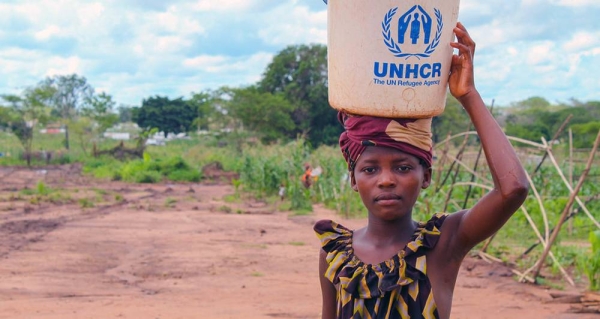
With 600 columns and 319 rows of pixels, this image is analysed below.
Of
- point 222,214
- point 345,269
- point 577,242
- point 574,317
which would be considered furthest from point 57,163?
point 345,269

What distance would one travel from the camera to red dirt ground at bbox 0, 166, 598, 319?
5.03m

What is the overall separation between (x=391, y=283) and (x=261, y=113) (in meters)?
A: 24.3

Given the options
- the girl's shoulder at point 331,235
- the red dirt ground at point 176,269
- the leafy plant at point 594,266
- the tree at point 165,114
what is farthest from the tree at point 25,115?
the girl's shoulder at point 331,235

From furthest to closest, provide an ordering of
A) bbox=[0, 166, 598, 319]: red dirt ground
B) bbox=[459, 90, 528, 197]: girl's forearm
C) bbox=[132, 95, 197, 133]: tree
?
1. bbox=[132, 95, 197, 133]: tree
2. bbox=[0, 166, 598, 319]: red dirt ground
3. bbox=[459, 90, 528, 197]: girl's forearm

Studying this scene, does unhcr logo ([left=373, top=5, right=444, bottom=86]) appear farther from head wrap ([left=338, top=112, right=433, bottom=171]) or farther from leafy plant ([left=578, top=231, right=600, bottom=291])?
leafy plant ([left=578, top=231, right=600, bottom=291])

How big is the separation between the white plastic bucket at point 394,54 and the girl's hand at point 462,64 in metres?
0.02

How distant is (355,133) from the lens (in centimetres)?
171

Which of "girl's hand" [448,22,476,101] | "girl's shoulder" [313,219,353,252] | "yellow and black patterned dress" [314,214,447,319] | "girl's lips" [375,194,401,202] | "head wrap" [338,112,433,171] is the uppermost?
"girl's hand" [448,22,476,101]

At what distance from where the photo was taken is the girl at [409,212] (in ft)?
5.23

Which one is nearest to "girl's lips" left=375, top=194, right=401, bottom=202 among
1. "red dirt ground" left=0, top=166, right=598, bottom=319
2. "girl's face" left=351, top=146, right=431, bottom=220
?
"girl's face" left=351, top=146, right=431, bottom=220

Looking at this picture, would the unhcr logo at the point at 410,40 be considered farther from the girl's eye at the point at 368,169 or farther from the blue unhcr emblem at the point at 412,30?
the girl's eye at the point at 368,169

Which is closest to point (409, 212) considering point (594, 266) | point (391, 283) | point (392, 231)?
point (392, 231)

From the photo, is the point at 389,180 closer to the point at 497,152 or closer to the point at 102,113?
the point at 497,152

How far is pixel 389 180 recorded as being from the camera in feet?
5.45
